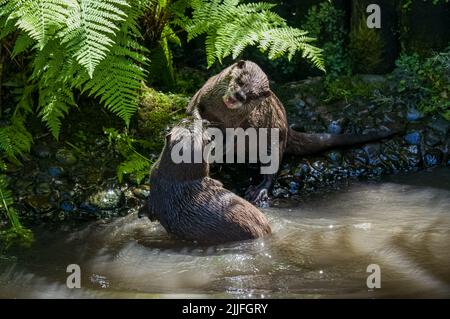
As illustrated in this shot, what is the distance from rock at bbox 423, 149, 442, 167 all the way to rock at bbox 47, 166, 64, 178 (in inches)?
123

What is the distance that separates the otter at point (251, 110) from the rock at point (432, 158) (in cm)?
69

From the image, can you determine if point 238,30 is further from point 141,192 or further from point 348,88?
point 141,192

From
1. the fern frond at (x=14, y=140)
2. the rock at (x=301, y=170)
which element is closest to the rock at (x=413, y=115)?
the rock at (x=301, y=170)

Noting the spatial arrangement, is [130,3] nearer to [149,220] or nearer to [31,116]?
[31,116]

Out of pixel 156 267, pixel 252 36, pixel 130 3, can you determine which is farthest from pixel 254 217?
pixel 130 3

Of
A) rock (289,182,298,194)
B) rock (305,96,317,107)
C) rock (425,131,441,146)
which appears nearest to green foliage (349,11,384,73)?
rock (305,96,317,107)

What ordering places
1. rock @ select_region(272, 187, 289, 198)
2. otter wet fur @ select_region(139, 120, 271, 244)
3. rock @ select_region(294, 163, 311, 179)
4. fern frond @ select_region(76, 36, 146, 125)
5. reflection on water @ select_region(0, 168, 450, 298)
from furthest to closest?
rock @ select_region(294, 163, 311, 179) < rock @ select_region(272, 187, 289, 198) < fern frond @ select_region(76, 36, 146, 125) < otter wet fur @ select_region(139, 120, 271, 244) < reflection on water @ select_region(0, 168, 450, 298)

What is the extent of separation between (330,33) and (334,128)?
1168mm

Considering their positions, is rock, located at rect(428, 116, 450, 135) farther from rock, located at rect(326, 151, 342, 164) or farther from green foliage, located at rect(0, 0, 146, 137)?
green foliage, located at rect(0, 0, 146, 137)

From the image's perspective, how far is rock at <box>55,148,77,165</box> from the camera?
5809 mm

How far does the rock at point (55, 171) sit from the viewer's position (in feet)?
18.8

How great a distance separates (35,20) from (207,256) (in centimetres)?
211

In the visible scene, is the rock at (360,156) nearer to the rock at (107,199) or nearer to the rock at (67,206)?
the rock at (107,199)

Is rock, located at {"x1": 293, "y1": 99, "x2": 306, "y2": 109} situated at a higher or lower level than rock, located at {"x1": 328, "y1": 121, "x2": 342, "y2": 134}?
higher
